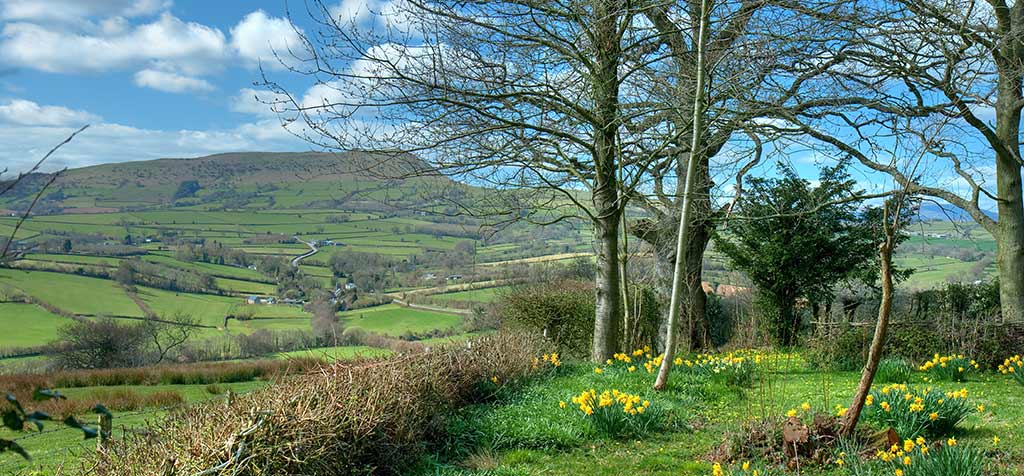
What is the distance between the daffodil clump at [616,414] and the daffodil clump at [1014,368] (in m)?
5.25

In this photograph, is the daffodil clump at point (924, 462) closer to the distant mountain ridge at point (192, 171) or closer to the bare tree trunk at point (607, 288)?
the bare tree trunk at point (607, 288)

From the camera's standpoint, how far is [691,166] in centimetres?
712

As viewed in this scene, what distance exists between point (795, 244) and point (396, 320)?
82.6 feet

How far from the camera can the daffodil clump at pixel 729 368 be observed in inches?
321

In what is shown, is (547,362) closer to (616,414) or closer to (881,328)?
(616,414)

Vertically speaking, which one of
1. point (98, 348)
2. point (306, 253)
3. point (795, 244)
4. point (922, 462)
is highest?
point (306, 253)

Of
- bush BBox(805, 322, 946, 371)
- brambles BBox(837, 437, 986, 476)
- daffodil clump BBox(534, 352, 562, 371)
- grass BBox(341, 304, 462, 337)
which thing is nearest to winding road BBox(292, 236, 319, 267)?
grass BBox(341, 304, 462, 337)

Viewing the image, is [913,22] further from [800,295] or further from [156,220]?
[156,220]

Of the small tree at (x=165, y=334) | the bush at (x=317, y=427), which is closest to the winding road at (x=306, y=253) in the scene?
the small tree at (x=165, y=334)

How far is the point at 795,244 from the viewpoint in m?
15.2

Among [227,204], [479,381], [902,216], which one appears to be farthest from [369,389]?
[227,204]

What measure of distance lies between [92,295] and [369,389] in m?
47.2

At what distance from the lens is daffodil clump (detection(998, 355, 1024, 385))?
826 cm

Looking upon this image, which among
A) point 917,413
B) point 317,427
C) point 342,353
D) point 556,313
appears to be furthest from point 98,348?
point 917,413
